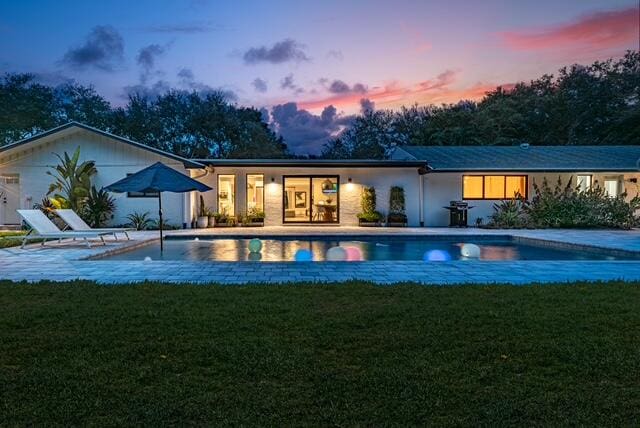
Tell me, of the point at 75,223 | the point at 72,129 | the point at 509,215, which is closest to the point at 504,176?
the point at 509,215

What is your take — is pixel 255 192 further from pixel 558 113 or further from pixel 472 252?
pixel 558 113

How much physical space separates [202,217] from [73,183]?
4.68 metres

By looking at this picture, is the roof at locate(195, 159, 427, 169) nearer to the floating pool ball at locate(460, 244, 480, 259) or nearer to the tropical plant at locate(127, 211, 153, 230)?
the tropical plant at locate(127, 211, 153, 230)

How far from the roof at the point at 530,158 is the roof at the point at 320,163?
1225 mm

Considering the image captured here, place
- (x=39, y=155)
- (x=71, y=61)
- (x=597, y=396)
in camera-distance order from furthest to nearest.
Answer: (x=71, y=61), (x=39, y=155), (x=597, y=396)

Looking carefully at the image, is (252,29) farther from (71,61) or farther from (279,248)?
(71,61)

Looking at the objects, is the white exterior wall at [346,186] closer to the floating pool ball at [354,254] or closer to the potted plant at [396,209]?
the potted plant at [396,209]

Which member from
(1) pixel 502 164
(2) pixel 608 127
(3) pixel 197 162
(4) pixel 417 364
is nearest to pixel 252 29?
(3) pixel 197 162

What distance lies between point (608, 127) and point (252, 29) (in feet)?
88.3

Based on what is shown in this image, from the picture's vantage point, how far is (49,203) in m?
17.1

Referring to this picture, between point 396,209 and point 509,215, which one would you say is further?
point 396,209

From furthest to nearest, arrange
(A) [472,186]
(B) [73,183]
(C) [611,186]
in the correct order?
(C) [611,186] → (A) [472,186] → (B) [73,183]

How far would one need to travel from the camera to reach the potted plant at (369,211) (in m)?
19.0

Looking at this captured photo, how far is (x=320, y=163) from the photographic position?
18.9 m
